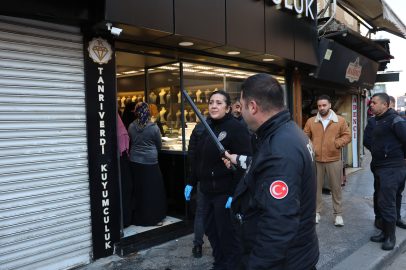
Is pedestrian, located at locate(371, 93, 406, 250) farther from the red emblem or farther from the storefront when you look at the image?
the red emblem

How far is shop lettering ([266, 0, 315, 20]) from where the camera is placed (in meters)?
6.15

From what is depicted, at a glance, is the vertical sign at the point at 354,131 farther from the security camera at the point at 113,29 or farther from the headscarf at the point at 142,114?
the security camera at the point at 113,29

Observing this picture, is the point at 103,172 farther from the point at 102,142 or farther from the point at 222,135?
the point at 222,135

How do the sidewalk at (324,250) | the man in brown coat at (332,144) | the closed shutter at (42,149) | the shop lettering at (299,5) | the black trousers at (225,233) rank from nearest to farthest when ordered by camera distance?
1. the black trousers at (225,233)
2. the closed shutter at (42,149)
3. the sidewalk at (324,250)
4. the man in brown coat at (332,144)
5. the shop lettering at (299,5)

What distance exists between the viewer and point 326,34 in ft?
25.6

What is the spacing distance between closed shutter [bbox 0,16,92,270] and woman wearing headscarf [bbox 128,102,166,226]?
1.32 metres

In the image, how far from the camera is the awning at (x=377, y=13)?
817 cm

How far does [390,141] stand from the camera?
4617 millimetres

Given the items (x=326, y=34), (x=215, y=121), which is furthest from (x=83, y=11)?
(x=326, y=34)

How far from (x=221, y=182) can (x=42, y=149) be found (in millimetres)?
2121

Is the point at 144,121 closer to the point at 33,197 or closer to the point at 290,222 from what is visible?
the point at 33,197

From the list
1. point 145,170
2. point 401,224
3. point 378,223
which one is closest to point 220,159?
point 145,170

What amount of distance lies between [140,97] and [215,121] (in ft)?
11.7

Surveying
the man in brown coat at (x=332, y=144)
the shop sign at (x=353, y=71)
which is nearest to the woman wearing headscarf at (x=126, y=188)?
the man in brown coat at (x=332, y=144)
